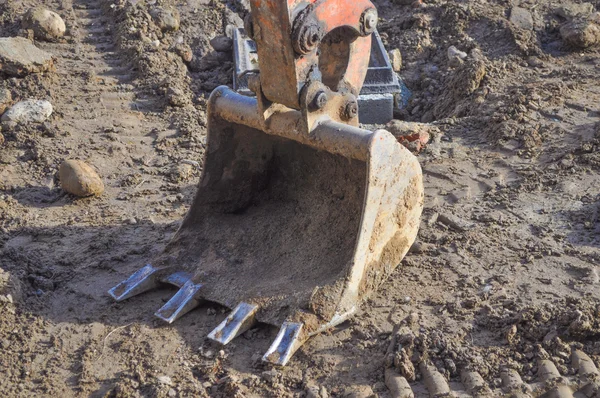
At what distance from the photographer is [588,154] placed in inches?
187

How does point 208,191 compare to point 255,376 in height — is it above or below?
above

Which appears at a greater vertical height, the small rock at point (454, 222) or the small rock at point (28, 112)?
the small rock at point (28, 112)

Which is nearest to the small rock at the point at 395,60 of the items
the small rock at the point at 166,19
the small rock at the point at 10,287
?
the small rock at the point at 166,19

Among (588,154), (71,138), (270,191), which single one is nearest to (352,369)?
(270,191)

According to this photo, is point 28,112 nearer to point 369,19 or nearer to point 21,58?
point 21,58

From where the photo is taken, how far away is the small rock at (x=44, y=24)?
21.7 feet

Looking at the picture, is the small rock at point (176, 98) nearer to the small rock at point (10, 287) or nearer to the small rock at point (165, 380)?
the small rock at point (10, 287)

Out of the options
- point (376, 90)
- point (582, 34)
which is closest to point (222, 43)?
point (376, 90)

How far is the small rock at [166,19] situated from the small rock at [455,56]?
2.54 meters

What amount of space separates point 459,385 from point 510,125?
2780 millimetres

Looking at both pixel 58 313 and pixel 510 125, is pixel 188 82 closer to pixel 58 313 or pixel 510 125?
pixel 510 125

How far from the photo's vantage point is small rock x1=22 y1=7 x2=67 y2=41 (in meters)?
6.62

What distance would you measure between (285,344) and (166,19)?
460 cm

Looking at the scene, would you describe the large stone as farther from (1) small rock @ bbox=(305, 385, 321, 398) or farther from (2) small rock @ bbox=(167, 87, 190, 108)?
(1) small rock @ bbox=(305, 385, 321, 398)
